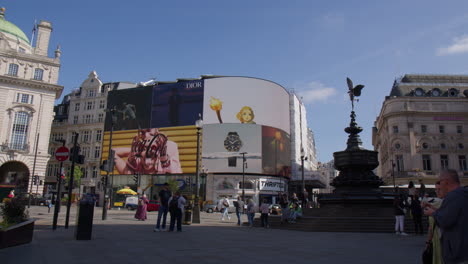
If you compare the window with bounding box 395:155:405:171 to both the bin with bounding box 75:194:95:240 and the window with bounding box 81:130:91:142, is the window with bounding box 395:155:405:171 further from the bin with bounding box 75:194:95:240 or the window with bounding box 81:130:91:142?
the window with bounding box 81:130:91:142

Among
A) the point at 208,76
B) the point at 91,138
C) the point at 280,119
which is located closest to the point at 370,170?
the point at 280,119

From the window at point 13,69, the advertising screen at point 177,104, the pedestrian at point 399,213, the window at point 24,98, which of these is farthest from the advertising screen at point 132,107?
the pedestrian at point 399,213

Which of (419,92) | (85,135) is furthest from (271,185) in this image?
(85,135)

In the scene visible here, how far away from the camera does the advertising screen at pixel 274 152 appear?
53.6 meters

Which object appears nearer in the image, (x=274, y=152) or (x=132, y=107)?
(x=274, y=152)

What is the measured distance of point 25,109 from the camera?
48.1m

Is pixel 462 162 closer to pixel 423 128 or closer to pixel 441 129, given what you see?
pixel 441 129

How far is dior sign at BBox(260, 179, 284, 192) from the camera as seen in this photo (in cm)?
5288

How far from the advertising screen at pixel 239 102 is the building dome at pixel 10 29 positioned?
3062 centimetres

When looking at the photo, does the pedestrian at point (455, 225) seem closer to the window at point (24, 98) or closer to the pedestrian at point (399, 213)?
the pedestrian at point (399, 213)

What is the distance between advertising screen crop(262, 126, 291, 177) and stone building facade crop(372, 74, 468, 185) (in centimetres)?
1660

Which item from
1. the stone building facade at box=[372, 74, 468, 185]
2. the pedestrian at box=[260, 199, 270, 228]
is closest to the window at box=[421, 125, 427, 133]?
the stone building facade at box=[372, 74, 468, 185]

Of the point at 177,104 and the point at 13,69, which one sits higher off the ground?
the point at 13,69

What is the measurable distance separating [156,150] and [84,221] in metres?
48.3
